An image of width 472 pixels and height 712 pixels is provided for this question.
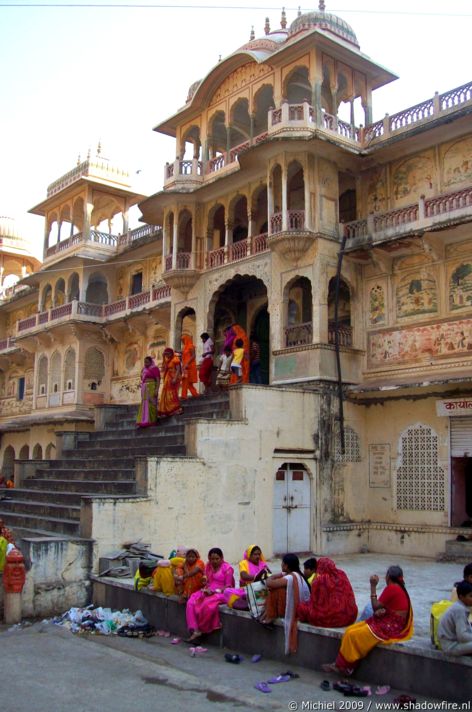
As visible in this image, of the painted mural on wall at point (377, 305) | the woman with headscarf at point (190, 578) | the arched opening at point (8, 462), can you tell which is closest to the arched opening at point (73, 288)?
the arched opening at point (8, 462)

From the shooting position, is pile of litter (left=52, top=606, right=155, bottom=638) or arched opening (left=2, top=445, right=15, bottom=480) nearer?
pile of litter (left=52, top=606, right=155, bottom=638)

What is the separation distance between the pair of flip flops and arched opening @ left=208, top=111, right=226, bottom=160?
584 inches

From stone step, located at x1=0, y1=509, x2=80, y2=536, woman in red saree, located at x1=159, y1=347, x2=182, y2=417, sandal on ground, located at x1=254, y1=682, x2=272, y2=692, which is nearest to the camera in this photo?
sandal on ground, located at x1=254, y1=682, x2=272, y2=692

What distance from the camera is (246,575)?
7.63 m

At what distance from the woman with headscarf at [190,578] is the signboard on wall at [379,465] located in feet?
23.1

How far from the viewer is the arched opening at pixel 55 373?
25.8 metres

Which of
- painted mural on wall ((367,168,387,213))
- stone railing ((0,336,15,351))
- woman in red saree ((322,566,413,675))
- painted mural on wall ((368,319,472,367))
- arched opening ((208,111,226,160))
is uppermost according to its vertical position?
arched opening ((208,111,226,160))

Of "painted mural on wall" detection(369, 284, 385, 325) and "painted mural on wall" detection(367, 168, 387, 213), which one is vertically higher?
"painted mural on wall" detection(367, 168, 387, 213)

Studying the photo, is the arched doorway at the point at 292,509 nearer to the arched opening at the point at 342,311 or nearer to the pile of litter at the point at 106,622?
the arched opening at the point at 342,311

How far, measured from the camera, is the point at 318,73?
15.4 m

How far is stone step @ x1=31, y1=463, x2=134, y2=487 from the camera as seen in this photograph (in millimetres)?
12469

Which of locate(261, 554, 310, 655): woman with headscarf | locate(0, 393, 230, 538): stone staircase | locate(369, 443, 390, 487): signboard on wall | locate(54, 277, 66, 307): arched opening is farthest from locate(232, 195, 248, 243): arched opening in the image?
locate(261, 554, 310, 655): woman with headscarf

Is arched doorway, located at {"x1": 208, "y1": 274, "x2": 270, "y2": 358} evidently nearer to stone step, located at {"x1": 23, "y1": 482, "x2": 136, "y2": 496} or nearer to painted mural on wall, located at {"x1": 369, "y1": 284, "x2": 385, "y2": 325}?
painted mural on wall, located at {"x1": 369, "y1": 284, "x2": 385, "y2": 325}

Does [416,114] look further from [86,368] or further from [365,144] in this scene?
[86,368]
